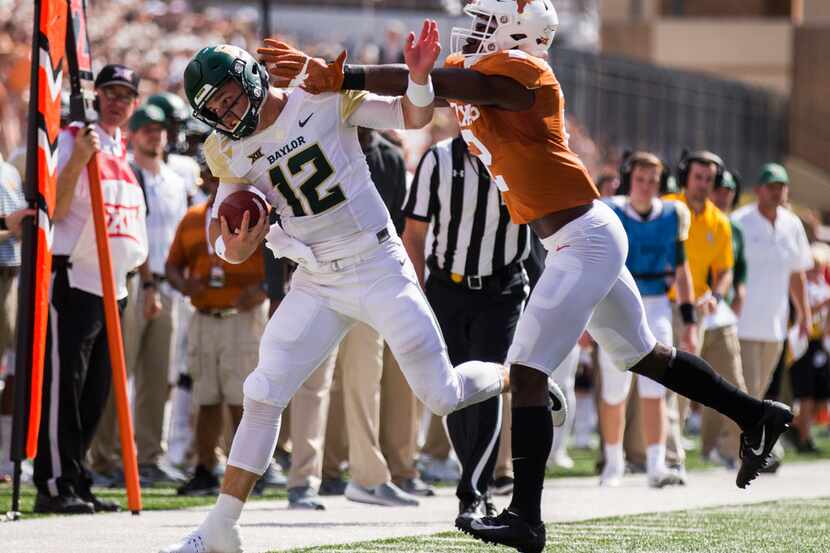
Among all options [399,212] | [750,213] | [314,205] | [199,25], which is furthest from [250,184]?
[199,25]

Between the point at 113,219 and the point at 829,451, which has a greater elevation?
the point at 113,219

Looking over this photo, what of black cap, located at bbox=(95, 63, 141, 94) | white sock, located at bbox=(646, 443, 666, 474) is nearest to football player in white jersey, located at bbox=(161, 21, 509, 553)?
black cap, located at bbox=(95, 63, 141, 94)

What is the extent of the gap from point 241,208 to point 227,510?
996 millimetres

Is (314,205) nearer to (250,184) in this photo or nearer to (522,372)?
(250,184)

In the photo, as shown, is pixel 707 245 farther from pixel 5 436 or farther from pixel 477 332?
pixel 5 436

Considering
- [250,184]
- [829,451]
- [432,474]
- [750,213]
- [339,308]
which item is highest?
[250,184]

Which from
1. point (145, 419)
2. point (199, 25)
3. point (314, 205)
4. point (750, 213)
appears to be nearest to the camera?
point (314, 205)

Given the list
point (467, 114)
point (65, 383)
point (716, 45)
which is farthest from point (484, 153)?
point (716, 45)

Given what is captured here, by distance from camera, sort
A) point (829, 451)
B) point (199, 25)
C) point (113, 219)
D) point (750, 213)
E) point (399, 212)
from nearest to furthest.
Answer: point (113, 219) → point (399, 212) → point (750, 213) → point (829, 451) → point (199, 25)

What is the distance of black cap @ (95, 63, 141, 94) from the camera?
849 cm

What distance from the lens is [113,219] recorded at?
26.9 ft

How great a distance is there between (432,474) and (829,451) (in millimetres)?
4645

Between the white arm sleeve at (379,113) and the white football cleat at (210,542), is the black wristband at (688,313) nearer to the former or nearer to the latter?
the white arm sleeve at (379,113)

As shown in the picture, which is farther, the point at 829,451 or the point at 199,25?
the point at 199,25
